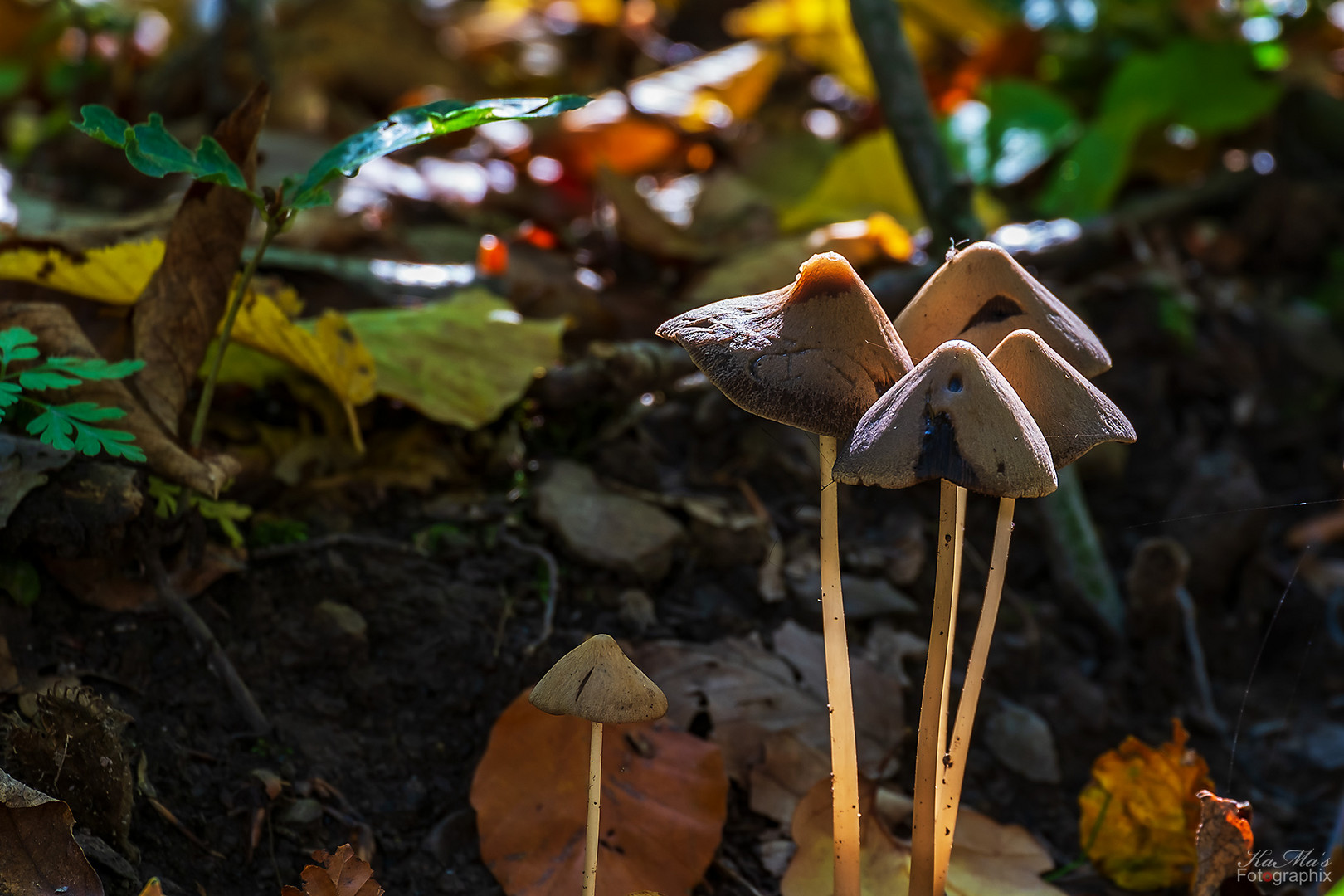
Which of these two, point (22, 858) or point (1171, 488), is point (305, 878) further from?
point (1171, 488)

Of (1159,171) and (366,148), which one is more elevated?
(366,148)

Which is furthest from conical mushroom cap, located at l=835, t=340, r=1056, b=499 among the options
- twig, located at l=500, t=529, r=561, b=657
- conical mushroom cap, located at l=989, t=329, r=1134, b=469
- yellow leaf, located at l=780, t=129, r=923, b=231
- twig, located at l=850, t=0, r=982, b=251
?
yellow leaf, located at l=780, t=129, r=923, b=231

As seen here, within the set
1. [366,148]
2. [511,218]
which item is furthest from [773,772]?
[511,218]

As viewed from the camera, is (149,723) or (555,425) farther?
(555,425)

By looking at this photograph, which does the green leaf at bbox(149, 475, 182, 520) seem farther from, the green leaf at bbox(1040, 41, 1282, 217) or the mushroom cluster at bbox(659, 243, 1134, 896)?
A: the green leaf at bbox(1040, 41, 1282, 217)

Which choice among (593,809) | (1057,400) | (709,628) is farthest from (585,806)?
(1057,400)

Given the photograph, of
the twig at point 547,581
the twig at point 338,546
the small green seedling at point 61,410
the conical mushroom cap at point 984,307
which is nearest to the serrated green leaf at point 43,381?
the small green seedling at point 61,410
